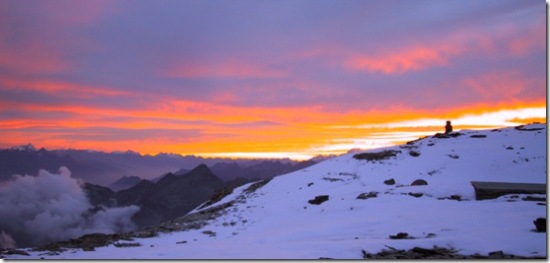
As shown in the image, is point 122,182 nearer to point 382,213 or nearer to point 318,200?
point 318,200

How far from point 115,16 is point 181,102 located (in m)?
3.32

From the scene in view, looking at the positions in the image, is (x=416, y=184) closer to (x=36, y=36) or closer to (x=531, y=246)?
(x=531, y=246)

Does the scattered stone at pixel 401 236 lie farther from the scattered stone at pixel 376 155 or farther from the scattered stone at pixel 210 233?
the scattered stone at pixel 376 155

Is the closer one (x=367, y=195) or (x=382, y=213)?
(x=382, y=213)

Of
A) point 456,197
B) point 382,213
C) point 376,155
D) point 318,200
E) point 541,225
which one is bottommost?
point 318,200

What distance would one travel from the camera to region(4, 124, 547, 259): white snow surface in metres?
8.59

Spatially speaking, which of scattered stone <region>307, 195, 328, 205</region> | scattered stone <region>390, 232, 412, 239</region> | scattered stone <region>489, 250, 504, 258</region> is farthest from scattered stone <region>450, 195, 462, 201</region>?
scattered stone <region>489, 250, 504, 258</region>

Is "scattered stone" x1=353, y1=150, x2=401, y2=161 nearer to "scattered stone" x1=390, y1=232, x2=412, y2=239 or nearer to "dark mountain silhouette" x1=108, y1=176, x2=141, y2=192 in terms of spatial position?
"dark mountain silhouette" x1=108, y1=176, x2=141, y2=192

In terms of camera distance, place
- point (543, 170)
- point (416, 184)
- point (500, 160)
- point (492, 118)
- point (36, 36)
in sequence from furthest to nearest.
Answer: point (500, 160), point (543, 170), point (416, 184), point (492, 118), point (36, 36)

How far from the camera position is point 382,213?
42.8 feet

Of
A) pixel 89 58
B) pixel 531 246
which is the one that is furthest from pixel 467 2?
pixel 89 58

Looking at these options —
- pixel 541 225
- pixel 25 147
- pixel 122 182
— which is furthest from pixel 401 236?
pixel 122 182

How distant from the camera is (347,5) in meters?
11.7

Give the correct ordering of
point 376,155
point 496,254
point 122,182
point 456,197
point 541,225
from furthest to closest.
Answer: point 376,155 < point 122,182 < point 456,197 < point 541,225 < point 496,254
